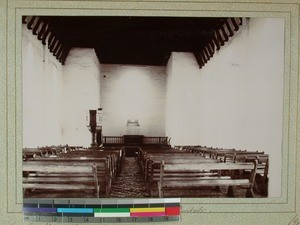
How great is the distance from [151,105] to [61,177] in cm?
167

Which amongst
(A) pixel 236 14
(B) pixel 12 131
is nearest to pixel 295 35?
(A) pixel 236 14

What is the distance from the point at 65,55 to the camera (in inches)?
216

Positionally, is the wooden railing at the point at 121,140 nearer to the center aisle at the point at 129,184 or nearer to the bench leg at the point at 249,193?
the center aisle at the point at 129,184

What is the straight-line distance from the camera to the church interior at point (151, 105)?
410cm

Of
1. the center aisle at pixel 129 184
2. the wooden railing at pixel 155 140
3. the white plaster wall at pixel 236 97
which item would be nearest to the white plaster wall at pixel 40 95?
the center aisle at pixel 129 184

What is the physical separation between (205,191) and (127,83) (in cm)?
217

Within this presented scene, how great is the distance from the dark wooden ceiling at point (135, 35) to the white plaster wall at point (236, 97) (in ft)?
0.69

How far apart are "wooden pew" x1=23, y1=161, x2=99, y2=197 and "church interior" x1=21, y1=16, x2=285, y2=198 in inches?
0.5

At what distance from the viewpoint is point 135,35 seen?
4.32 meters

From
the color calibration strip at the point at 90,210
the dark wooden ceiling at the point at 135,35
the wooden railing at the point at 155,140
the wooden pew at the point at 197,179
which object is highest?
the dark wooden ceiling at the point at 135,35

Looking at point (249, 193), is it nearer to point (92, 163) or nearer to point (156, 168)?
point (156, 168)

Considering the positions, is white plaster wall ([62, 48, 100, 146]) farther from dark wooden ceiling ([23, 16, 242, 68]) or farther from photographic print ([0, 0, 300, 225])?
dark wooden ceiling ([23, 16, 242, 68])

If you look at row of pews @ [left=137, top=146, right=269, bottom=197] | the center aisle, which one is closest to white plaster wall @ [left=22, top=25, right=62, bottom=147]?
the center aisle

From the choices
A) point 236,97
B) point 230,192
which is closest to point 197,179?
point 230,192
